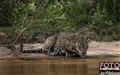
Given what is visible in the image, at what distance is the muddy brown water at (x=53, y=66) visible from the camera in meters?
9.33

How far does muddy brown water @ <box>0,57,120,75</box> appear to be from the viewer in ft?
30.6

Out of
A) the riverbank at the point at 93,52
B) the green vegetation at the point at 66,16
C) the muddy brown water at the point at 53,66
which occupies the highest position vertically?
the green vegetation at the point at 66,16

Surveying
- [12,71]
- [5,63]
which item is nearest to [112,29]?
[5,63]

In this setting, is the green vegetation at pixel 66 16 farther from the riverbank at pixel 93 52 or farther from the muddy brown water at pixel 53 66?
the muddy brown water at pixel 53 66

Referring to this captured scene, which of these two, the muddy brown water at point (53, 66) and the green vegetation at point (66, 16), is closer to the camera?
the muddy brown water at point (53, 66)

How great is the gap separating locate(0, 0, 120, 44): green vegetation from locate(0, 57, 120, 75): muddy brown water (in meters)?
3.58

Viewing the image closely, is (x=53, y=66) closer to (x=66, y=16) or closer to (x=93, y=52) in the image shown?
(x=93, y=52)

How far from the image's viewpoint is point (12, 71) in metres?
9.53

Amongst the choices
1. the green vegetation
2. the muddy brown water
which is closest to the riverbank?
the muddy brown water

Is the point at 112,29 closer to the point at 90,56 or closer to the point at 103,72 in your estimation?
the point at 90,56

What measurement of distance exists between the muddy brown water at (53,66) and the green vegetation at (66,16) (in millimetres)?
3577

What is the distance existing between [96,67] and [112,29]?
702cm

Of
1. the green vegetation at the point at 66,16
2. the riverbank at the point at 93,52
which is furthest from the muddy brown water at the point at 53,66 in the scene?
the green vegetation at the point at 66,16

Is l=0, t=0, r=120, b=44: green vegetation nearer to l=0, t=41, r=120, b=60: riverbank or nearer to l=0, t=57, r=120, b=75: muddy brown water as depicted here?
l=0, t=41, r=120, b=60: riverbank
